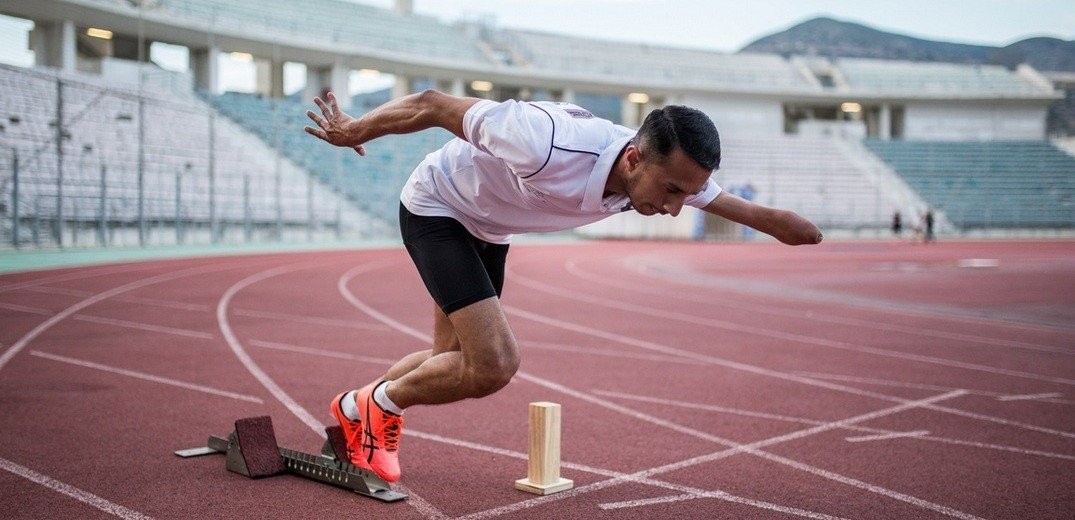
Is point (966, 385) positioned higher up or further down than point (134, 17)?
further down

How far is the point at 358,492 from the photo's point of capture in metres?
4.12

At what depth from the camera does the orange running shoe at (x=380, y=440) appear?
13.6 feet

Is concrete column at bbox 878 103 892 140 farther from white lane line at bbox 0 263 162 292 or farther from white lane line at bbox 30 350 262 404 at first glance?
white lane line at bbox 30 350 262 404

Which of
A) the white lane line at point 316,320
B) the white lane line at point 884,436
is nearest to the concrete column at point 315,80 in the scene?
the white lane line at point 316,320

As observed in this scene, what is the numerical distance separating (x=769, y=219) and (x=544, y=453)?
4.70 feet

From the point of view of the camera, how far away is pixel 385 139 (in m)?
33.0

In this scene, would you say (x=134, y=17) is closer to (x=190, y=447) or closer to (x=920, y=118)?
(x=190, y=447)

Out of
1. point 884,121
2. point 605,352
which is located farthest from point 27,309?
point 884,121

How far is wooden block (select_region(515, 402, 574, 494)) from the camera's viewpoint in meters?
4.11

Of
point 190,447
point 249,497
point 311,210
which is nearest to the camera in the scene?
point 249,497

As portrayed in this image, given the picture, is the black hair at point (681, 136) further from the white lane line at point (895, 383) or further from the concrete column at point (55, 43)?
the concrete column at point (55, 43)

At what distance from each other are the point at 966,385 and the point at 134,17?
102ft

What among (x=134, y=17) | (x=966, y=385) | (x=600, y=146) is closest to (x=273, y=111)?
(x=134, y=17)

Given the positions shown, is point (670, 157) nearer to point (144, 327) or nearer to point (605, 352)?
point (605, 352)
